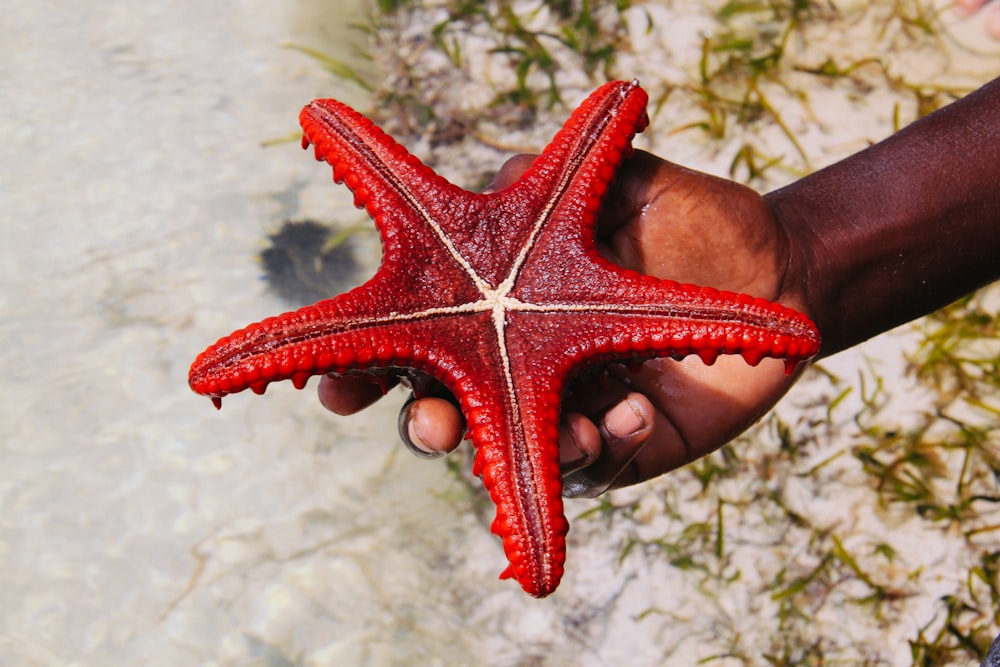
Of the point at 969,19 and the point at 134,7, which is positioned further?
the point at 134,7

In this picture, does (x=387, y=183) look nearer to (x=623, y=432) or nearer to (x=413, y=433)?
(x=413, y=433)

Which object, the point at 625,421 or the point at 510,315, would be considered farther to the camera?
the point at 625,421

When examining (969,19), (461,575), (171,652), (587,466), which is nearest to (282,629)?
(171,652)

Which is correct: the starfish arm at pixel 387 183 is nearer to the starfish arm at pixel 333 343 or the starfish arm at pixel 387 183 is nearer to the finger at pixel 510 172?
the starfish arm at pixel 333 343

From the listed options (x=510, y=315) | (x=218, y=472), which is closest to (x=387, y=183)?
(x=510, y=315)

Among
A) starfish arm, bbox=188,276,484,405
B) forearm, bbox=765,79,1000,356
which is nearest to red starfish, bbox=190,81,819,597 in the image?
starfish arm, bbox=188,276,484,405

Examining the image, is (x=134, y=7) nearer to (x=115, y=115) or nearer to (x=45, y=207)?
(x=115, y=115)
